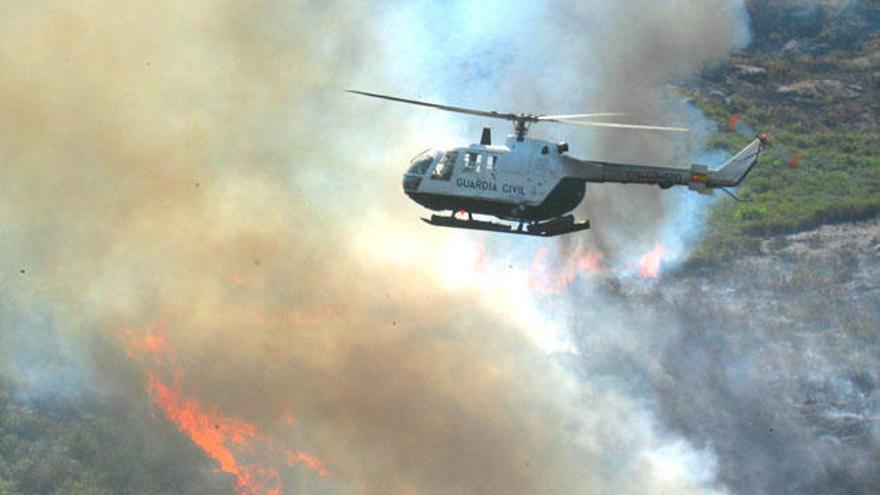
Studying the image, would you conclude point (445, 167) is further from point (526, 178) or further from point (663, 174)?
point (663, 174)

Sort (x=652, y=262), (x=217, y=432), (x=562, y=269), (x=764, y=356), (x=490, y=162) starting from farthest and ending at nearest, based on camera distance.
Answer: (x=652, y=262) → (x=562, y=269) → (x=764, y=356) → (x=217, y=432) → (x=490, y=162)

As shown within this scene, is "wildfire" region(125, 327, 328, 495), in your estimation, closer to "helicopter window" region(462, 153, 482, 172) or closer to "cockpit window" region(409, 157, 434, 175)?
"cockpit window" region(409, 157, 434, 175)

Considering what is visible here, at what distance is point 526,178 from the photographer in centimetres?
4128

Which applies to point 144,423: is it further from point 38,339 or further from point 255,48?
point 255,48

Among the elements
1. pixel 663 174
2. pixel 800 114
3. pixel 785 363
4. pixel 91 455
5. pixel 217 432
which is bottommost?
pixel 91 455

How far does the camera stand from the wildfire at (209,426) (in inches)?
1900

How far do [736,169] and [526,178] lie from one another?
209 inches

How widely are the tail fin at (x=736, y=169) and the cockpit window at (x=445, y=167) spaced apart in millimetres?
6555

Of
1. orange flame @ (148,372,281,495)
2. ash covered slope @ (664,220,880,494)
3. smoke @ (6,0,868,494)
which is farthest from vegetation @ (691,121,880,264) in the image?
orange flame @ (148,372,281,495)

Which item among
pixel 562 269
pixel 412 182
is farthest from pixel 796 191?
pixel 412 182

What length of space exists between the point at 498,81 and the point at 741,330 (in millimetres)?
11731

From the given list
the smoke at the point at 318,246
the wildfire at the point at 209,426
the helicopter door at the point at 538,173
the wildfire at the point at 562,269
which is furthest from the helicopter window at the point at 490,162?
the wildfire at the point at 209,426

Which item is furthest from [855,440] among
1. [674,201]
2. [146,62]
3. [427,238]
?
[146,62]

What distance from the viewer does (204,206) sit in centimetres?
5147
